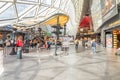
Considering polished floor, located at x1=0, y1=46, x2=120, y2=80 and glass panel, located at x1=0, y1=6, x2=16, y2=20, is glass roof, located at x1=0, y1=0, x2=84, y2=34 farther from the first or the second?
polished floor, located at x1=0, y1=46, x2=120, y2=80

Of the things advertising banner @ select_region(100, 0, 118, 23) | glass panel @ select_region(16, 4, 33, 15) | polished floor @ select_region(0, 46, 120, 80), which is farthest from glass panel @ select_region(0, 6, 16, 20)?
polished floor @ select_region(0, 46, 120, 80)

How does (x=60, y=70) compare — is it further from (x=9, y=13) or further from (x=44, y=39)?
(x=44, y=39)

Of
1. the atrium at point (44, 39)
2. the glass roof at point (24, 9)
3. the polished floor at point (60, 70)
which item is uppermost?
the glass roof at point (24, 9)

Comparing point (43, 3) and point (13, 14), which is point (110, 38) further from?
point (13, 14)

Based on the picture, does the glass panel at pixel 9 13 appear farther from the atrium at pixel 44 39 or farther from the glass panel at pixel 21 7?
the glass panel at pixel 21 7

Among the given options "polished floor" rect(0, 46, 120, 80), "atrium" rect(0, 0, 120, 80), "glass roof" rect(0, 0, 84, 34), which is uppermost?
"glass roof" rect(0, 0, 84, 34)

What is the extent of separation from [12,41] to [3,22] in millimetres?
9544

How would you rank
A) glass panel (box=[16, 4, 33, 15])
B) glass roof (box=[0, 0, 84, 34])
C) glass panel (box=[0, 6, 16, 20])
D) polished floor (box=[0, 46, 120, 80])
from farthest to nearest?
glass panel (box=[16, 4, 33, 15]), glass panel (box=[0, 6, 16, 20]), glass roof (box=[0, 0, 84, 34]), polished floor (box=[0, 46, 120, 80])

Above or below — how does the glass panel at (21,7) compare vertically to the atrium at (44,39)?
above

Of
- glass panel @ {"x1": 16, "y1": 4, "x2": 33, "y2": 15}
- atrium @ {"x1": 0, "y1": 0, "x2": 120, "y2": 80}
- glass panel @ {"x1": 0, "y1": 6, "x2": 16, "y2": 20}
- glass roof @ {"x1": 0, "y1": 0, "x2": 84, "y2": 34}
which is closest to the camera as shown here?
atrium @ {"x1": 0, "y1": 0, "x2": 120, "y2": 80}

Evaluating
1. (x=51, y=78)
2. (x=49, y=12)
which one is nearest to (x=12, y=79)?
(x=51, y=78)

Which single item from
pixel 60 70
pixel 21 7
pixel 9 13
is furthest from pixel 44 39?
pixel 60 70

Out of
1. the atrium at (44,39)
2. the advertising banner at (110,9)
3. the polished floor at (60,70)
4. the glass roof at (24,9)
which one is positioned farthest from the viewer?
the glass roof at (24,9)

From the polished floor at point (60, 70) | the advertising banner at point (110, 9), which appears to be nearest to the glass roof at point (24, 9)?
the advertising banner at point (110, 9)
